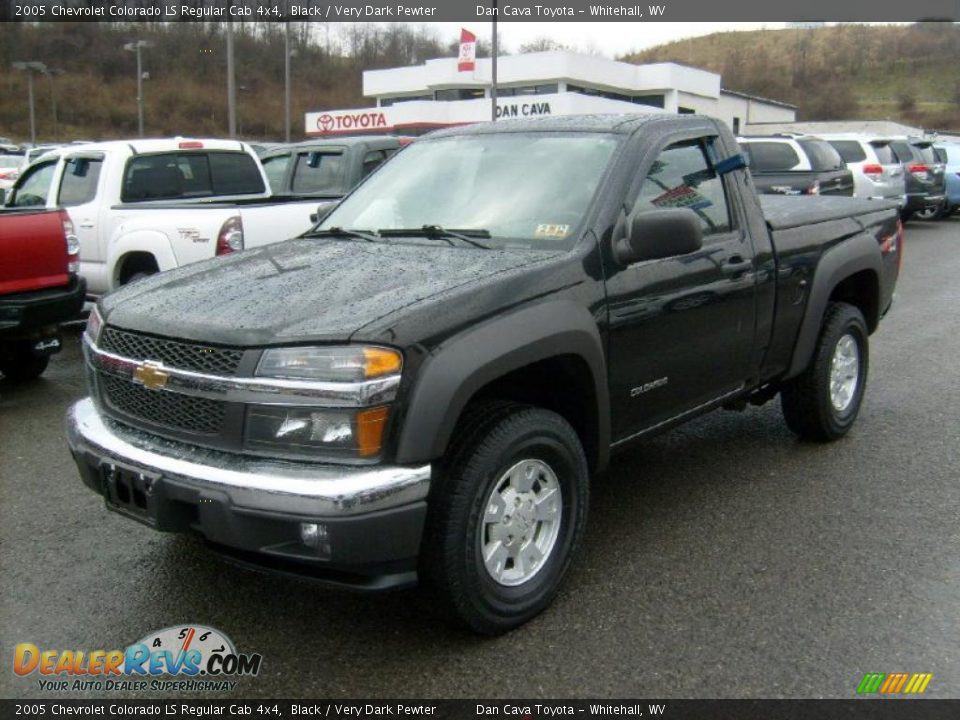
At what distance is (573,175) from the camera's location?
3.99m

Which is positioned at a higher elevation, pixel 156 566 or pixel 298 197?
pixel 298 197

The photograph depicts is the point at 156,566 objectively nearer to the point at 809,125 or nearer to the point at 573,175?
the point at 573,175

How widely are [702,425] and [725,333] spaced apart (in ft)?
5.76

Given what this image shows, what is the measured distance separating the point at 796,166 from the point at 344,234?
521 inches

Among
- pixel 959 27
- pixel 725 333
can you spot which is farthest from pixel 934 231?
pixel 959 27

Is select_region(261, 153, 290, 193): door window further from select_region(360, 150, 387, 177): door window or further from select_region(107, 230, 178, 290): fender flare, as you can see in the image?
select_region(107, 230, 178, 290): fender flare

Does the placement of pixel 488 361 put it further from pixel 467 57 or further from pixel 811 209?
pixel 467 57

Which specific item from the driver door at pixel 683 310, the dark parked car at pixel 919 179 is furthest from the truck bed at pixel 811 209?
the dark parked car at pixel 919 179

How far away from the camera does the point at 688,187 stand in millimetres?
4371

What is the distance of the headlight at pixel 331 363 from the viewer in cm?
287

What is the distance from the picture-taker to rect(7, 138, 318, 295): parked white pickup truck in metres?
7.49

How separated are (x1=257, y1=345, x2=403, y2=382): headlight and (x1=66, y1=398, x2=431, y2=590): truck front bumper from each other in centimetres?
28

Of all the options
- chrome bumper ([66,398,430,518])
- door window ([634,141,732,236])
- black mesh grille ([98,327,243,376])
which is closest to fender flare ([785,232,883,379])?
door window ([634,141,732,236])

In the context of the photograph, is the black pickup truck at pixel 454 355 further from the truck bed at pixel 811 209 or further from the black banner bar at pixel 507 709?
the black banner bar at pixel 507 709
